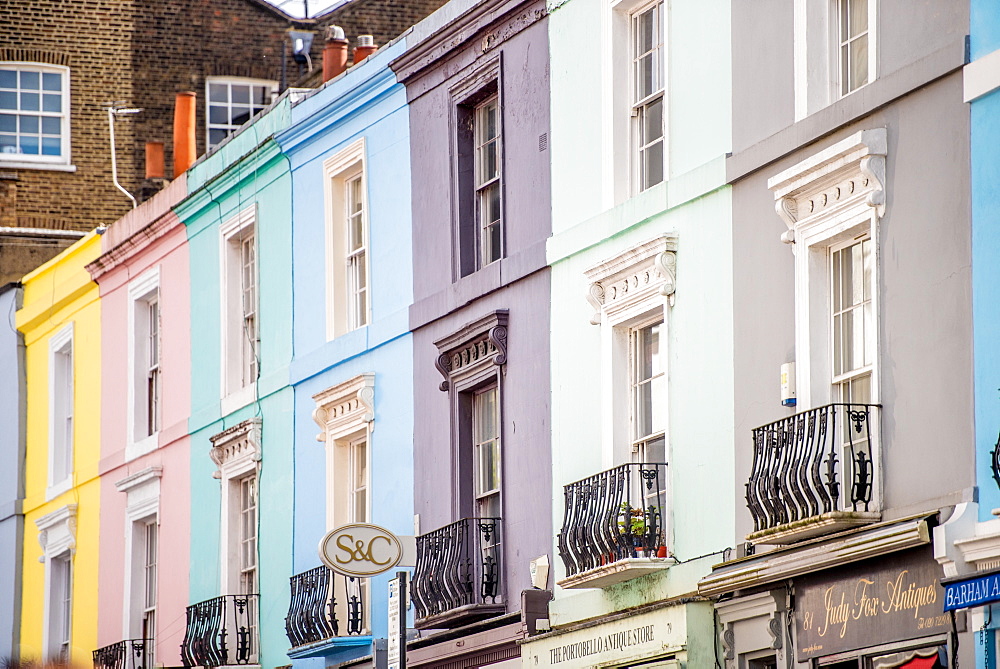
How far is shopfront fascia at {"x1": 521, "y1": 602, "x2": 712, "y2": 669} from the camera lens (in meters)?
15.3

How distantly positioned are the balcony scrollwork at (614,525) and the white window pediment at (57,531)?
12458mm

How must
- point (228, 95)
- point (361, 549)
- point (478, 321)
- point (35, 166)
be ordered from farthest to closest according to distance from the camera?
point (228, 95)
point (35, 166)
point (478, 321)
point (361, 549)

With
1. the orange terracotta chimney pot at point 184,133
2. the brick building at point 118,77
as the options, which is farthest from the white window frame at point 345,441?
the brick building at point 118,77

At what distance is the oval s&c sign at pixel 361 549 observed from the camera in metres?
16.3

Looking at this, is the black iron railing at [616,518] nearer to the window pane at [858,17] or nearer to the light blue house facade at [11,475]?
the window pane at [858,17]

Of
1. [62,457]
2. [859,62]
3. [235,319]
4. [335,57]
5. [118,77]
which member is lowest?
[62,457]

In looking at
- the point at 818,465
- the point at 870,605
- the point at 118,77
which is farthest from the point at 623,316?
the point at 118,77

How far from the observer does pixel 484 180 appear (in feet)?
64.1

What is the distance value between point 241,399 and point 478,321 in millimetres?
5395

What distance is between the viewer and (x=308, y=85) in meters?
32.9

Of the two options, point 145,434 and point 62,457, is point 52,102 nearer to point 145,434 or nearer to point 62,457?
point 62,457

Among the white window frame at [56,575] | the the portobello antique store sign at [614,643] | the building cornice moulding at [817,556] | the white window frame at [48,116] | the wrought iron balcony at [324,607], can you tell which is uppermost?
the white window frame at [48,116]

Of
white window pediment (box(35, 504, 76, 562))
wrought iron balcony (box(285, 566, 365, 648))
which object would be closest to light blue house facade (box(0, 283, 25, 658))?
white window pediment (box(35, 504, 76, 562))

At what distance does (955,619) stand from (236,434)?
11891 millimetres
